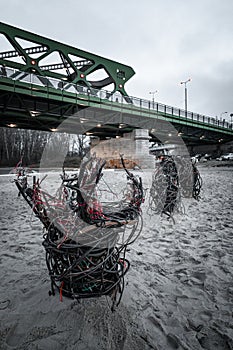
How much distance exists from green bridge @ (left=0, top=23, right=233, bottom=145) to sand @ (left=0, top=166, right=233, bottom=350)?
1706cm

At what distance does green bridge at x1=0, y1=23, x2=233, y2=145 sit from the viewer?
1680cm

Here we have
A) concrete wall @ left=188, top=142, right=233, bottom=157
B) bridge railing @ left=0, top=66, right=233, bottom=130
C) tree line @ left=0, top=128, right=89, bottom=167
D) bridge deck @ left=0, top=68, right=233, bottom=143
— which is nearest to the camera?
bridge railing @ left=0, top=66, right=233, bottom=130

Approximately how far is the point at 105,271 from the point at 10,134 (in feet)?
161

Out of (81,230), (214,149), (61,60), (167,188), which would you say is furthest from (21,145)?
(81,230)

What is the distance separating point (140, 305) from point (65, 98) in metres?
19.6

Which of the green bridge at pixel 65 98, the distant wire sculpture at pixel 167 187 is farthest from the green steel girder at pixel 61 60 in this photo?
the distant wire sculpture at pixel 167 187

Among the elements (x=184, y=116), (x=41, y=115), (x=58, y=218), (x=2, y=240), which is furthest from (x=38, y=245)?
(x=184, y=116)

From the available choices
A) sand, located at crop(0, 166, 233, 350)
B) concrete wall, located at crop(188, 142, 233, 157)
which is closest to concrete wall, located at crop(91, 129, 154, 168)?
sand, located at crop(0, 166, 233, 350)

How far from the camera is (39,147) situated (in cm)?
4553

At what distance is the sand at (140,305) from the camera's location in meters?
1.47

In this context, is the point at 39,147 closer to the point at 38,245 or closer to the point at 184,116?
the point at 184,116

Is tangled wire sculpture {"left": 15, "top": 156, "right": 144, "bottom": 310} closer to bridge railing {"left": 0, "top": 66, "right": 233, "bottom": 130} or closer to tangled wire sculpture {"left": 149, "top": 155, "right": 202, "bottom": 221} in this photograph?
tangled wire sculpture {"left": 149, "top": 155, "right": 202, "bottom": 221}

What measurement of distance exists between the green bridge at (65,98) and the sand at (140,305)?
1706cm

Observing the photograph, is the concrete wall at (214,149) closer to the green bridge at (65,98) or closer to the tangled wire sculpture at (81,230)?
the green bridge at (65,98)
